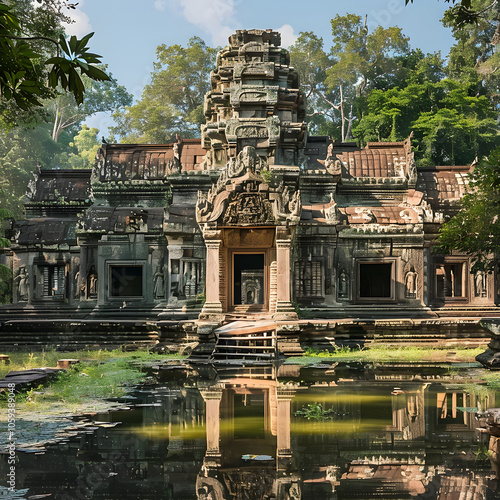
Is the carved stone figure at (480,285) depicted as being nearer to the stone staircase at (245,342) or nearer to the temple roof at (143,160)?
the stone staircase at (245,342)

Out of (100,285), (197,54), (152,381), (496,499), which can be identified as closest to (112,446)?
(496,499)

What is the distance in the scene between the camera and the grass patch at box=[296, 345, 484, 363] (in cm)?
1492

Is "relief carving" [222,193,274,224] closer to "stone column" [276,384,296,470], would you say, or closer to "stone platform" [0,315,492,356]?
"stone platform" [0,315,492,356]

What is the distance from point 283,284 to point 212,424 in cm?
908

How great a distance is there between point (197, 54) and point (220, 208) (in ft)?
126

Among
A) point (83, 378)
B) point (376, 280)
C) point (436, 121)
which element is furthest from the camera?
point (436, 121)

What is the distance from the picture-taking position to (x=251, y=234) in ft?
62.1

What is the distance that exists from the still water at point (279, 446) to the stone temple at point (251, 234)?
7192 millimetres

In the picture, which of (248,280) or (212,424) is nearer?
(212,424)

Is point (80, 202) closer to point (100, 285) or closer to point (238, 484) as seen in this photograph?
point (100, 285)

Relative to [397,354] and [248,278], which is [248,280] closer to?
[248,278]

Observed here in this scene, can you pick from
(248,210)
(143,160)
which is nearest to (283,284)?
(248,210)

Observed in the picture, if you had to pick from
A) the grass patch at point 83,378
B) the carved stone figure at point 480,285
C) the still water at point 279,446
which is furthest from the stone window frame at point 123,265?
the carved stone figure at point 480,285

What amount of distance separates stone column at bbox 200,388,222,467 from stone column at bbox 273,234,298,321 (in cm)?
625
